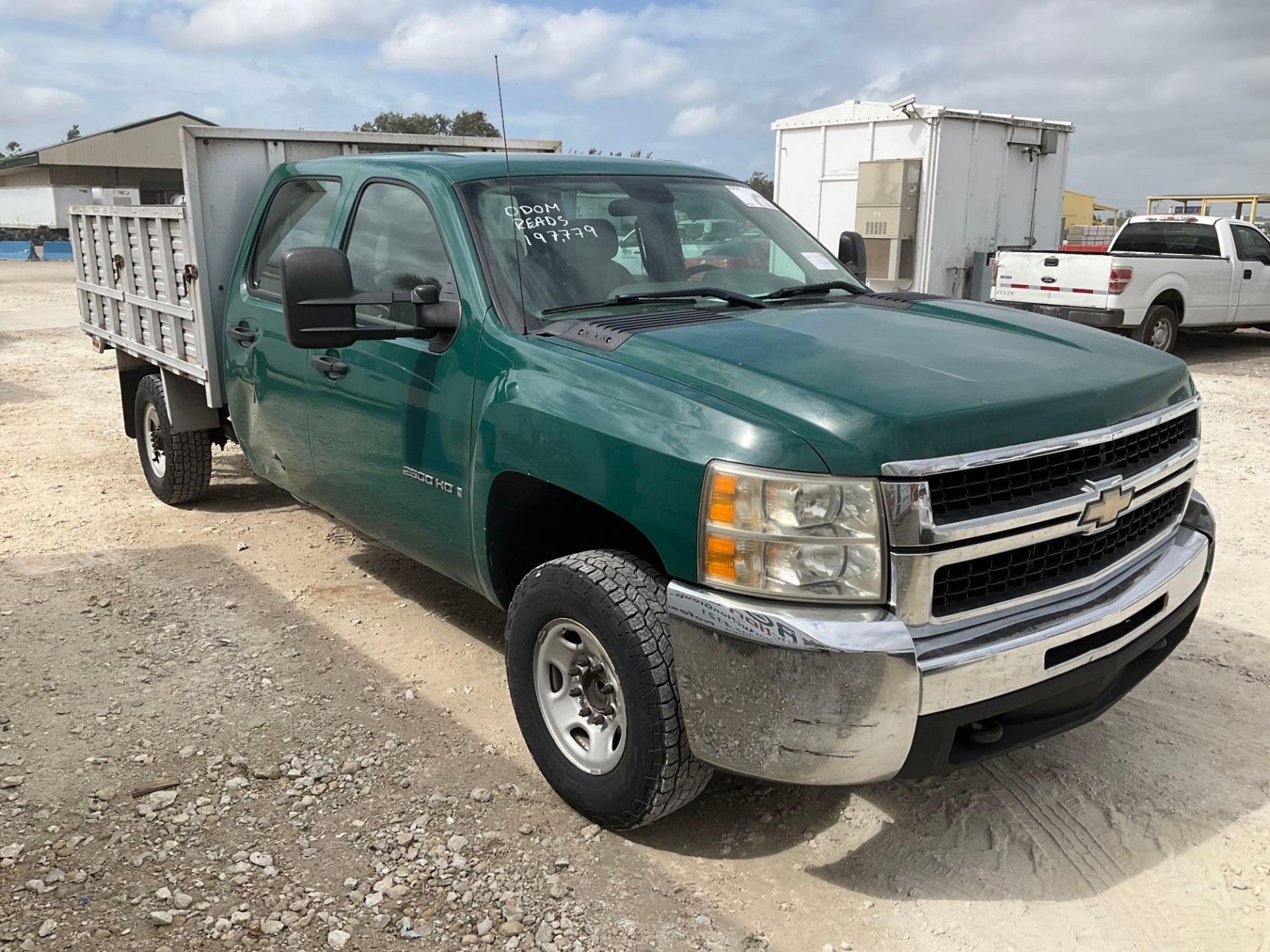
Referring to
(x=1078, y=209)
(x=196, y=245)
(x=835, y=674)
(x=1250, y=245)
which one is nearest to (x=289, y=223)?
(x=196, y=245)

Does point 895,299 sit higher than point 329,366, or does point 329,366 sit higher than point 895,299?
point 895,299

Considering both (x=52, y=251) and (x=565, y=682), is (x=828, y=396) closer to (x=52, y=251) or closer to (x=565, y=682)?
(x=565, y=682)

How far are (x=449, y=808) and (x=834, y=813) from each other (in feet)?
3.86

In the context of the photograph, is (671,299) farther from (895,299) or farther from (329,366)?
(329,366)

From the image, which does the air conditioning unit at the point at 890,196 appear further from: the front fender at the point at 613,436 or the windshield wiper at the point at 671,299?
the front fender at the point at 613,436

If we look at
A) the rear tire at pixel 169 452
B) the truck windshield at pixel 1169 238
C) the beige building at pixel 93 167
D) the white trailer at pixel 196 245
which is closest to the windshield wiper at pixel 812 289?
the white trailer at pixel 196 245

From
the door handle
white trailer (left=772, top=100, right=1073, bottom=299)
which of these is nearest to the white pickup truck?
white trailer (left=772, top=100, right=1073, bottom=299)

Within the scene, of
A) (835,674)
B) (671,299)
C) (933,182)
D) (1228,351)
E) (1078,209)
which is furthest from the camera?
(1078,209)

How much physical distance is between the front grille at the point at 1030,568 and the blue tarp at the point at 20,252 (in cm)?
4143

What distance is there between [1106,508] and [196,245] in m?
4.40

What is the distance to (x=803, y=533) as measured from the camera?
2543 millimetres

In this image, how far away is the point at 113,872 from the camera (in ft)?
9.80

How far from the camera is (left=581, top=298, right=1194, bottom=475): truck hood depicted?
257 cm

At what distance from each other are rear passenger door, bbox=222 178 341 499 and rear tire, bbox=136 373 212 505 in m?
1.31
